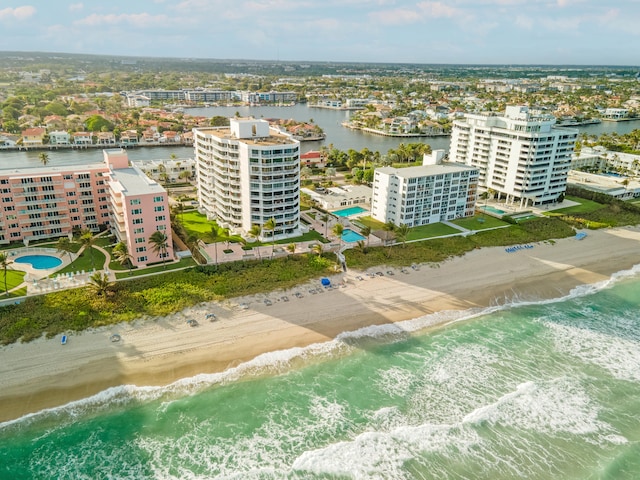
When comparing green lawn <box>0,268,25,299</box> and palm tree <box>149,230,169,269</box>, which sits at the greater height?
palm tree <box>149,230,169,269</box>

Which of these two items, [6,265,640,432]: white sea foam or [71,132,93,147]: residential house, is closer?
[6,265,640,432]: white sea foam

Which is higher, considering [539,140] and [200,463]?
[539,140]

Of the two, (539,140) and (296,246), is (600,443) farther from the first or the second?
(539,140)

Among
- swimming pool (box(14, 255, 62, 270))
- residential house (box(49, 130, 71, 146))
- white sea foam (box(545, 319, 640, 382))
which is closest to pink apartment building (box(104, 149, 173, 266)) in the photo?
swimming pool (box(14, 255, 62, 270))

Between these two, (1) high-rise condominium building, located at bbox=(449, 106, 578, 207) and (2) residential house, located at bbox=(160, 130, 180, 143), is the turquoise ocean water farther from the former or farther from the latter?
(2) residential house, located at bbox=(160, 130, 180, 143)

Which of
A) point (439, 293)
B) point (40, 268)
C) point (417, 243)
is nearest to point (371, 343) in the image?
point (439, 293)
